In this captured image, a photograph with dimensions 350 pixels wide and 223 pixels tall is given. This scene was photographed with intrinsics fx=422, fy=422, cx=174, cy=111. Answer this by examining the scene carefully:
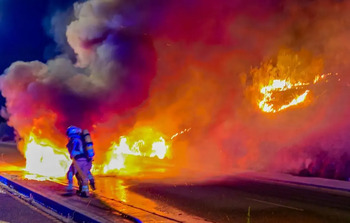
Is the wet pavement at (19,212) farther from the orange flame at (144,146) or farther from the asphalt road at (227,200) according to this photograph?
the orange flame at (144,146)

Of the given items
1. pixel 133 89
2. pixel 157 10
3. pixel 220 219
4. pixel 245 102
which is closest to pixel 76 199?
pixel 220 219

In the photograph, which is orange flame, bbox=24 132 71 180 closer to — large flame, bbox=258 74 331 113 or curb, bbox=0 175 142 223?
curb, bbox=0 175 142 223

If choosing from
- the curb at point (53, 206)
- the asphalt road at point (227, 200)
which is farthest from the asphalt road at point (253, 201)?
the curb at point (53, 206)

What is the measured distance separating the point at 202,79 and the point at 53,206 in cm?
1275

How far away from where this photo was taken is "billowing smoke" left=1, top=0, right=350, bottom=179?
13.1 m

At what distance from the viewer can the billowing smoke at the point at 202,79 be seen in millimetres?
13141

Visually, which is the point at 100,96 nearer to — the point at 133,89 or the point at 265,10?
the point at 133,89

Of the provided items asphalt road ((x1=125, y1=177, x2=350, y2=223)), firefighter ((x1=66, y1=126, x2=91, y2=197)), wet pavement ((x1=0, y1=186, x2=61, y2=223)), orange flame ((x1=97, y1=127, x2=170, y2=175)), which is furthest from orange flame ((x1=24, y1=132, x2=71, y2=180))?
orange flame ((x1=97, y1=127, x2=170, y2=175))

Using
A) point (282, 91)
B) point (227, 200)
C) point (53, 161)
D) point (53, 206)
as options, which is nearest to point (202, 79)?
point (282, 91)

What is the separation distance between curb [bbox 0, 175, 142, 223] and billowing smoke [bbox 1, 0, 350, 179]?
2.92m

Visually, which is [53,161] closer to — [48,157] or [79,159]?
[48,157]

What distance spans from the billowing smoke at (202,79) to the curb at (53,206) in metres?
2.92

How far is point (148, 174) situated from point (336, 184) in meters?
5.68

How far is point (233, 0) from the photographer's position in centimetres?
1772
